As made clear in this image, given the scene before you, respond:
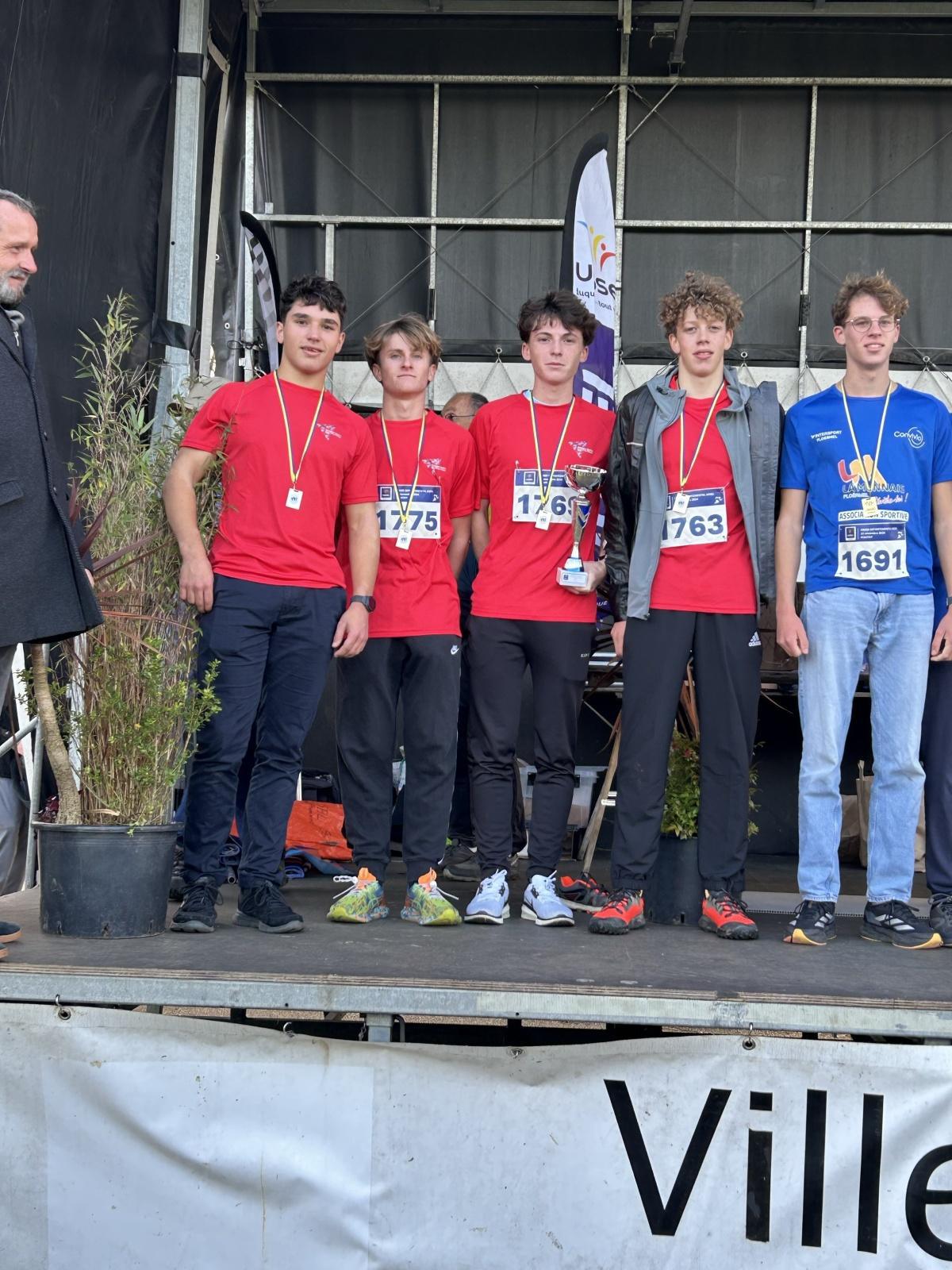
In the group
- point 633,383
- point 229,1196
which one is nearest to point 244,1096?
point 229,1196

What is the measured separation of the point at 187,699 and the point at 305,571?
Answer: 16.2 inches

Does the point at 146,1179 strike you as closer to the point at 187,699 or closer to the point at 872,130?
the point at 187,699

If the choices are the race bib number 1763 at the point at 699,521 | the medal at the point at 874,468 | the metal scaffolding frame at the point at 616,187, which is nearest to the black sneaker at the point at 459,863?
the race bib number 1763 at the point at 699,521

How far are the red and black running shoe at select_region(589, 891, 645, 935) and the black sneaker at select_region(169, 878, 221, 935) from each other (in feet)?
2.87

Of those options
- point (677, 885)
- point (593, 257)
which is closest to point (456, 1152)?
point (677, 885)

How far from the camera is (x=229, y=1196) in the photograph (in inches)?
92.7

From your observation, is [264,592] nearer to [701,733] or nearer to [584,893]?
[701,733]

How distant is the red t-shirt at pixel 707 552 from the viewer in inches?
125

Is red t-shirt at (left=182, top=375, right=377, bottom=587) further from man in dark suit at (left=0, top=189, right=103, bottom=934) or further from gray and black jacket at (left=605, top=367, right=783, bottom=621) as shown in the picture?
gray and black jacket at (left=605, top=367, right=783, bottom=621)

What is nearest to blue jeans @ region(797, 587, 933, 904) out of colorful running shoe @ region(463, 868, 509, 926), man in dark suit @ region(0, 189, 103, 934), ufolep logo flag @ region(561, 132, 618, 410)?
colorful running shoe @ region(463, 868, 509, 926)

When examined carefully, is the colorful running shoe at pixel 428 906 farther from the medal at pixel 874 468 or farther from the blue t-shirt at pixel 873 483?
the medal at pixel 874 468

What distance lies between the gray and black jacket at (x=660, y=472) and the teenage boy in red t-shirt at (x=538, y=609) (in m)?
0.13

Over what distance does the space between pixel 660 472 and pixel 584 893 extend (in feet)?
4.09

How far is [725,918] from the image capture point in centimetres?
311
